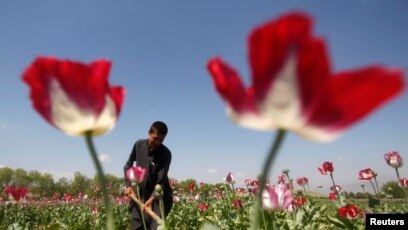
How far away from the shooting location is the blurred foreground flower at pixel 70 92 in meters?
0.79

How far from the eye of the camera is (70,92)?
2.65ft

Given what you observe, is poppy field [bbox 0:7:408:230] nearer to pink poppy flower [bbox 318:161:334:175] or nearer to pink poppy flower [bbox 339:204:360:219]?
pink poppy flower [bbox 339:204:360:219]

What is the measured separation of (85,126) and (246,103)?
37cm

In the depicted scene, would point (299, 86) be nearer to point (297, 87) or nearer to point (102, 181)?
point (297, 87)

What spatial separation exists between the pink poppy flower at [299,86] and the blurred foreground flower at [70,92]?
0.93 ft

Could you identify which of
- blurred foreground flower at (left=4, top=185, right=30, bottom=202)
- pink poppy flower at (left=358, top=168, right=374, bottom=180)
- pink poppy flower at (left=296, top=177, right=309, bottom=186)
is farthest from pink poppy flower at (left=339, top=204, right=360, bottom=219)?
blurred foreground flower at (left=4, top=185, right=30, bottom=202)

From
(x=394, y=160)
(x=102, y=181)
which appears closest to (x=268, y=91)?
(x=102, y=181)

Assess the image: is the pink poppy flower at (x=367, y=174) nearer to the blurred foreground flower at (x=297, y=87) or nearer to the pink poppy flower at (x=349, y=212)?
the pink poppy flower at (x=349, y=212)

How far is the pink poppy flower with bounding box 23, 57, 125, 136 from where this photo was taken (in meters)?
0.79

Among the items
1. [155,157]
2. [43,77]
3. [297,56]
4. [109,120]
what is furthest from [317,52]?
[155,157]

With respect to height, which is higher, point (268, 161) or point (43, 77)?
point (43, 77)

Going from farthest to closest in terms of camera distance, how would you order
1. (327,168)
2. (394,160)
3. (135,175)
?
(327,168), (394,160), (135,175)

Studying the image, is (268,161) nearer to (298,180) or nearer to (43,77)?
(43,77)

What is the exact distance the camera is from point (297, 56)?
24.1 inches
